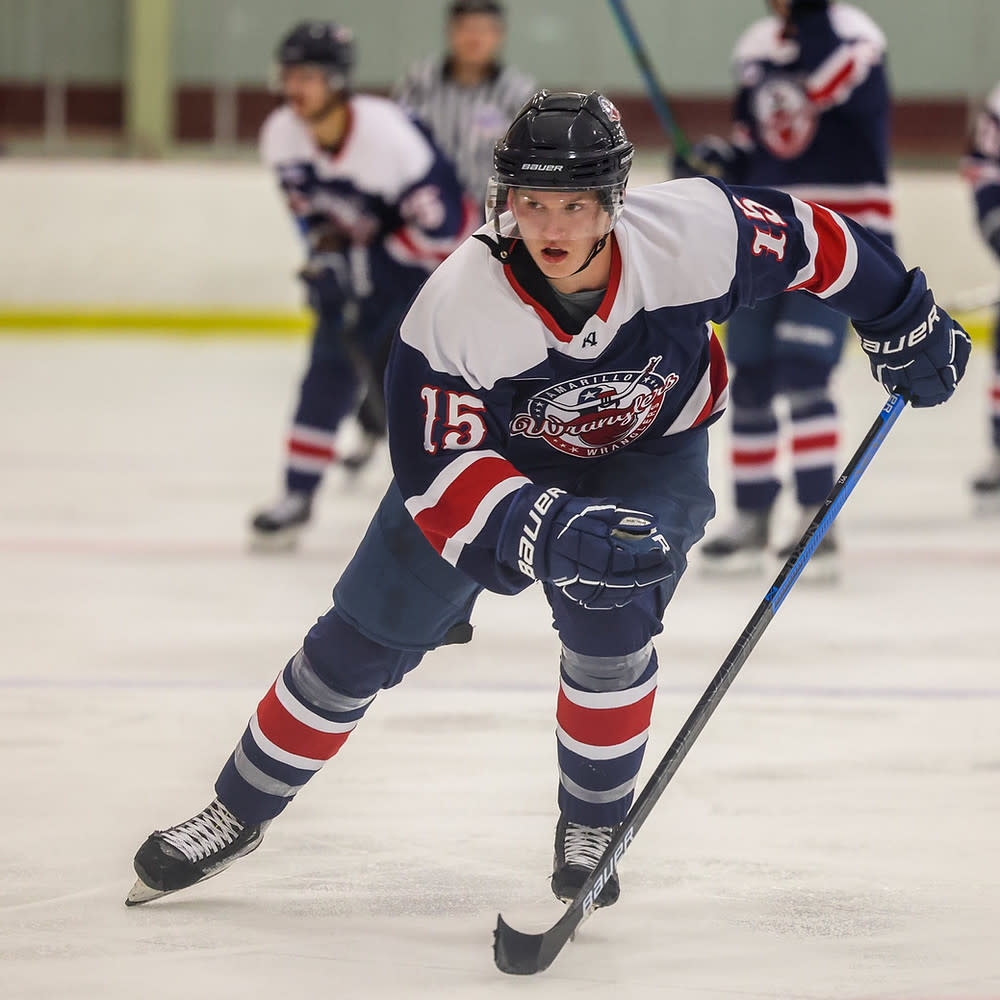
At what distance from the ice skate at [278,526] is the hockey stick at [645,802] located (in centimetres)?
222

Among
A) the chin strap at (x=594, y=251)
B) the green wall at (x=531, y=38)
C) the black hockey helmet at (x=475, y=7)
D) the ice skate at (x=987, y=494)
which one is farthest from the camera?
the green wall at (x=531, y=38)

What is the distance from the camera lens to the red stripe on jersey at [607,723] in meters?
1.99

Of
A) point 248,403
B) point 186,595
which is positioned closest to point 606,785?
point 186,595

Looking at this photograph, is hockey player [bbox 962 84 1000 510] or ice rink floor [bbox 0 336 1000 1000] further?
hockey player [bbox 962 84 1000 510]

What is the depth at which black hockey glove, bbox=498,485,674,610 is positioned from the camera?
178 cm

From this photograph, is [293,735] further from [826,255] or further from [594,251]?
[826,255]

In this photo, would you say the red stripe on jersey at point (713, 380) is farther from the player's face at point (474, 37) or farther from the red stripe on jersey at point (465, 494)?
the player's face at point (474, 37)

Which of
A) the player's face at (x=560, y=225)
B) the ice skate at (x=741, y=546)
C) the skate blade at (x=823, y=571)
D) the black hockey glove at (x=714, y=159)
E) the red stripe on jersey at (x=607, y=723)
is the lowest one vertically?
the ice skate at (x=741, y=546)

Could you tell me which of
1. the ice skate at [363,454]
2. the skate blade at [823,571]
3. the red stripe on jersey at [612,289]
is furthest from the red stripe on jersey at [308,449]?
the red stripe on jersey at [612,289]

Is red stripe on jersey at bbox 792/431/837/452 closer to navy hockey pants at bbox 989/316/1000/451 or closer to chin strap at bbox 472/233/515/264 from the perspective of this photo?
navy hockey pants at bbox 989/316/1000/451

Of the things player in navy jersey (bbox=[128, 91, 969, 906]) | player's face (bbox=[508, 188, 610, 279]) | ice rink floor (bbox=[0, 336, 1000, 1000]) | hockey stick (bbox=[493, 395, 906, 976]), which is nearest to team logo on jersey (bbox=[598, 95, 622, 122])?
player in navy jersey (bbox=[128, 91, 969, 906])

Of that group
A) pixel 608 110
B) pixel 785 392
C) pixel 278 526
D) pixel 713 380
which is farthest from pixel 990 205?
pixel 608 110

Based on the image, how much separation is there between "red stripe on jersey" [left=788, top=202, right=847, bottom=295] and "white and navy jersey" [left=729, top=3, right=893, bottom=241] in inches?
79.7

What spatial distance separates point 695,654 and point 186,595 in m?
1.07
